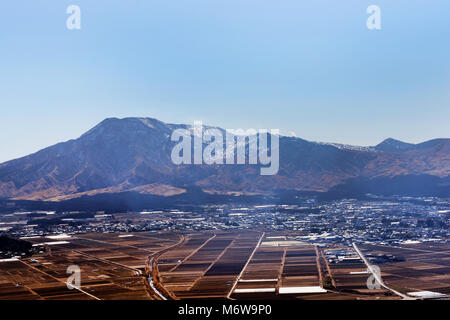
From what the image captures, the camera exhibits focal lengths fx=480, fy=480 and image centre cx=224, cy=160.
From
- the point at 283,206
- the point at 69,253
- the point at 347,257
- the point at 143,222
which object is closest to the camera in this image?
the point at 347,257

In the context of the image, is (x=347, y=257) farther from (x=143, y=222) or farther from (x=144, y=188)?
(x=144, y=188)

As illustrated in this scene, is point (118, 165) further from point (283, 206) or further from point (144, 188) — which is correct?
point (283, 206)
